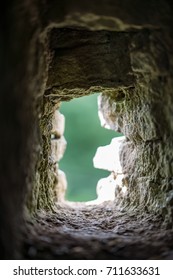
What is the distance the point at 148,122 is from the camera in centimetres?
208

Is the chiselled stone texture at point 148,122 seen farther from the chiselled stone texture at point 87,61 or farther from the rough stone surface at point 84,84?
the chiselled stone texture at point 87,61

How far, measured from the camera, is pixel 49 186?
268cm

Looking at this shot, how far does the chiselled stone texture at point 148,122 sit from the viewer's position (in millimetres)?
1692

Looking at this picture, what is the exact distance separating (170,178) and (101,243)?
54 cm

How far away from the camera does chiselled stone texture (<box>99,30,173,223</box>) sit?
5.55ft

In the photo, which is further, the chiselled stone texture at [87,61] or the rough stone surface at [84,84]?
the chiselled stone texture at [87,61]

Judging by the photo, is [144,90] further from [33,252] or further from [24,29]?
[33,252]

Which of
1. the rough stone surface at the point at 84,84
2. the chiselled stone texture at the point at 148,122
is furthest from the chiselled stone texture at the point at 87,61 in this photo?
the chiselled stone texture at the point at 148,122

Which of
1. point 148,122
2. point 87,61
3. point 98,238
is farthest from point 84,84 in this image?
point 98,238

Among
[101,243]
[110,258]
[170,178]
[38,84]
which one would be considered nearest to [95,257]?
[110,258]

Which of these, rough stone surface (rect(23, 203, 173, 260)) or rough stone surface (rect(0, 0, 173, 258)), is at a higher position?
rough stone surface (rect(0, 0, 173, 258))

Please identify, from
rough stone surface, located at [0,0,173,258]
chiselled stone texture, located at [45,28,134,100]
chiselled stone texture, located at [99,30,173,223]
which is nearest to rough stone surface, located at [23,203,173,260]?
rough stone surface, located at [0,0,173,258]

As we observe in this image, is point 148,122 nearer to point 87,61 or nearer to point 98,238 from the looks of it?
point 87,61

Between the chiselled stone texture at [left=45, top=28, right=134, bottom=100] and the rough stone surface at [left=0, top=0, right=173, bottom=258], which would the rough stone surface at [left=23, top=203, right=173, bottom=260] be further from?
the chiselled stone texture at [left=45, top=28, right=134, bottom=100]
